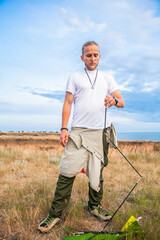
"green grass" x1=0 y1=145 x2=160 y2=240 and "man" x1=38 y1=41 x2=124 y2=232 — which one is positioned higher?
"man" x1=38 y1=41 x2=124 y2=232

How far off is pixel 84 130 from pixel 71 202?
4.60 ft

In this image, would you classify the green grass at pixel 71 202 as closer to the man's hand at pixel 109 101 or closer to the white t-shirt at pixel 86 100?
the white t-shirt at pixel 86 100

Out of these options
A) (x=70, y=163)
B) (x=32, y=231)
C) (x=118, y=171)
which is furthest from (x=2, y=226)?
(x=118, y=171)

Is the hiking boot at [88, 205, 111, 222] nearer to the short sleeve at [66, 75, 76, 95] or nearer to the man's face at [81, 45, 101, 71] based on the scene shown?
the short sleeve at [66, 75, 76, 95]

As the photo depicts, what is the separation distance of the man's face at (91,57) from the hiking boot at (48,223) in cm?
204

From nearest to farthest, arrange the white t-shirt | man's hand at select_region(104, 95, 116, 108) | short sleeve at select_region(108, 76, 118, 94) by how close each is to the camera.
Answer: man's hand at select_region(104, 95, 116, 108), the white t-shirt, short sleeve at select_region(108, 76, 118, 94)

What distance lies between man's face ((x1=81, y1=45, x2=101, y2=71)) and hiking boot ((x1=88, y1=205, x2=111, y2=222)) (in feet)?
6.56

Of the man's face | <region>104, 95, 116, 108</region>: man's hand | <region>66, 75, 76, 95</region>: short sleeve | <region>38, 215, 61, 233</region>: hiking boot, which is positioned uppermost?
the man's face

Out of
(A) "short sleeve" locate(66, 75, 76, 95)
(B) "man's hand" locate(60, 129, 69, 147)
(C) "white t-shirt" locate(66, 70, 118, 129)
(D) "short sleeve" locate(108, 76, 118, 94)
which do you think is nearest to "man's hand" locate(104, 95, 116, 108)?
(C) "white t-shirt" locate(66, 70, 118, 129)

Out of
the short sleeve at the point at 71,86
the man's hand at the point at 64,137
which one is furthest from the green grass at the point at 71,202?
the short sleeve at the point at 71,86

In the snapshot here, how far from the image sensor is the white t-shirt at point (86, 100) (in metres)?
2.83

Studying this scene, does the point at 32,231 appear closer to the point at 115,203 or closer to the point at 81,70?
the point at 115,203

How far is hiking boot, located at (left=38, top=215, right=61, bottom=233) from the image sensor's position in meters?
2.72

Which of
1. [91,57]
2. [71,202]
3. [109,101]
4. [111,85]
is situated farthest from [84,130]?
[71,202]
